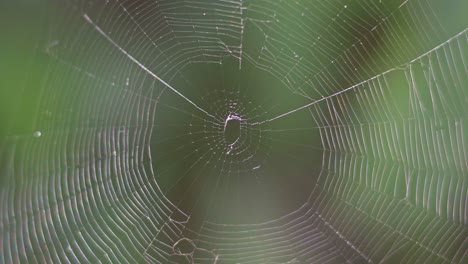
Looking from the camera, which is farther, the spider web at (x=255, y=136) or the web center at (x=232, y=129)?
the web center at (x=232, y=129)

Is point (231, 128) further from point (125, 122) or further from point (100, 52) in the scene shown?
point (100, 52)


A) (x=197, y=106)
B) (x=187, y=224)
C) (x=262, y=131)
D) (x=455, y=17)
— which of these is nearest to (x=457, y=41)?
(x=455, y=17)

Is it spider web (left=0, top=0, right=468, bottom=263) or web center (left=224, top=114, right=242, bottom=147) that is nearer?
spider web (left=0, top=0, right=468, bottom=263)
